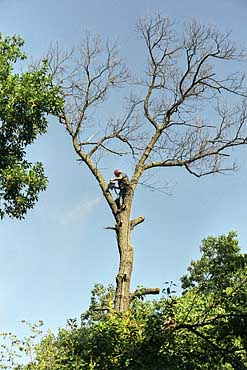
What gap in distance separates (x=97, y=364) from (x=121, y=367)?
0.26 metres

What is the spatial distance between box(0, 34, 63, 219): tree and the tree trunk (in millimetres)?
2128

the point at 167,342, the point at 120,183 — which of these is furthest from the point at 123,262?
the point at 167,342

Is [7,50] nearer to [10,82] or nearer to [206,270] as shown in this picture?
[10,82]

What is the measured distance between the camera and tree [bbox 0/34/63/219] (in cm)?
575

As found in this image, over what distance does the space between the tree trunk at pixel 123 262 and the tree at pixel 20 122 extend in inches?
83.8

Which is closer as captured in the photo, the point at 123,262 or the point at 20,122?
the point at 20,122

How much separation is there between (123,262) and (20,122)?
9.45 feet

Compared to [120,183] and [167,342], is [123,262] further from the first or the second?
[167,342]

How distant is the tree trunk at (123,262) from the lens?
7.38m

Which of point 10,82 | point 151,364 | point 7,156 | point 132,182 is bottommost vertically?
point 151,364

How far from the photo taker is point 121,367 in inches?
163

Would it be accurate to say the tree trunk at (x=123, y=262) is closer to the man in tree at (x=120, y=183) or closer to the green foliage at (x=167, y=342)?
the man in tree at (x=120, y=183)

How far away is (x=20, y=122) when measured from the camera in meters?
5.96

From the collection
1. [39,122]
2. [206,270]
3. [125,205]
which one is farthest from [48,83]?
[206,270]
